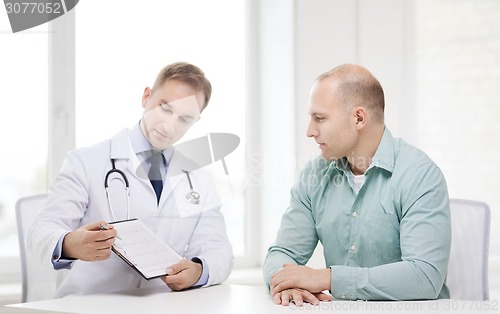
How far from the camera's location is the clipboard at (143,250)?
6.17 feet

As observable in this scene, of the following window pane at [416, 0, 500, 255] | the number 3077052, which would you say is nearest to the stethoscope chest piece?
the number 3077052

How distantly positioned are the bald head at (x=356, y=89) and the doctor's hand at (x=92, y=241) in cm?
75

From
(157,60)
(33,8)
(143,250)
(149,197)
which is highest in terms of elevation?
(33,8)

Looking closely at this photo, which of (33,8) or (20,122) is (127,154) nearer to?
(20,122)

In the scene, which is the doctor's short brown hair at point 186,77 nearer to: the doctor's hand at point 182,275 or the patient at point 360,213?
the patient at point 360,213

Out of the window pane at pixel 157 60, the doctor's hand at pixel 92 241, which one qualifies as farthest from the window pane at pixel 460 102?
the doctor's hand at pixel 92 241

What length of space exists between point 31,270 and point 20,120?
36.8 inches

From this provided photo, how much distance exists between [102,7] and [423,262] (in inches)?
76.9

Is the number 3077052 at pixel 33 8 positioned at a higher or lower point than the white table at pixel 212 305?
higher

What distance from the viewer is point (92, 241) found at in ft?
6.01

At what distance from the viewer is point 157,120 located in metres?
2.21

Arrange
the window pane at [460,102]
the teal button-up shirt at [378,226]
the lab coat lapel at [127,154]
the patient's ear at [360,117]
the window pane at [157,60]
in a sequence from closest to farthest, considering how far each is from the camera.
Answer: the teal button-up shirt at [378,226] → the patient's ear at [360,117] → the lab coat lapel at [127,154] → the window pane at [157,60] → the window pane at [460,102]

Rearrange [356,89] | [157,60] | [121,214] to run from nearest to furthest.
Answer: [356,89] < [121,214] < [157,60]

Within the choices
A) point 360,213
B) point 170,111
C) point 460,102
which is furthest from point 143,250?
point 460,102
